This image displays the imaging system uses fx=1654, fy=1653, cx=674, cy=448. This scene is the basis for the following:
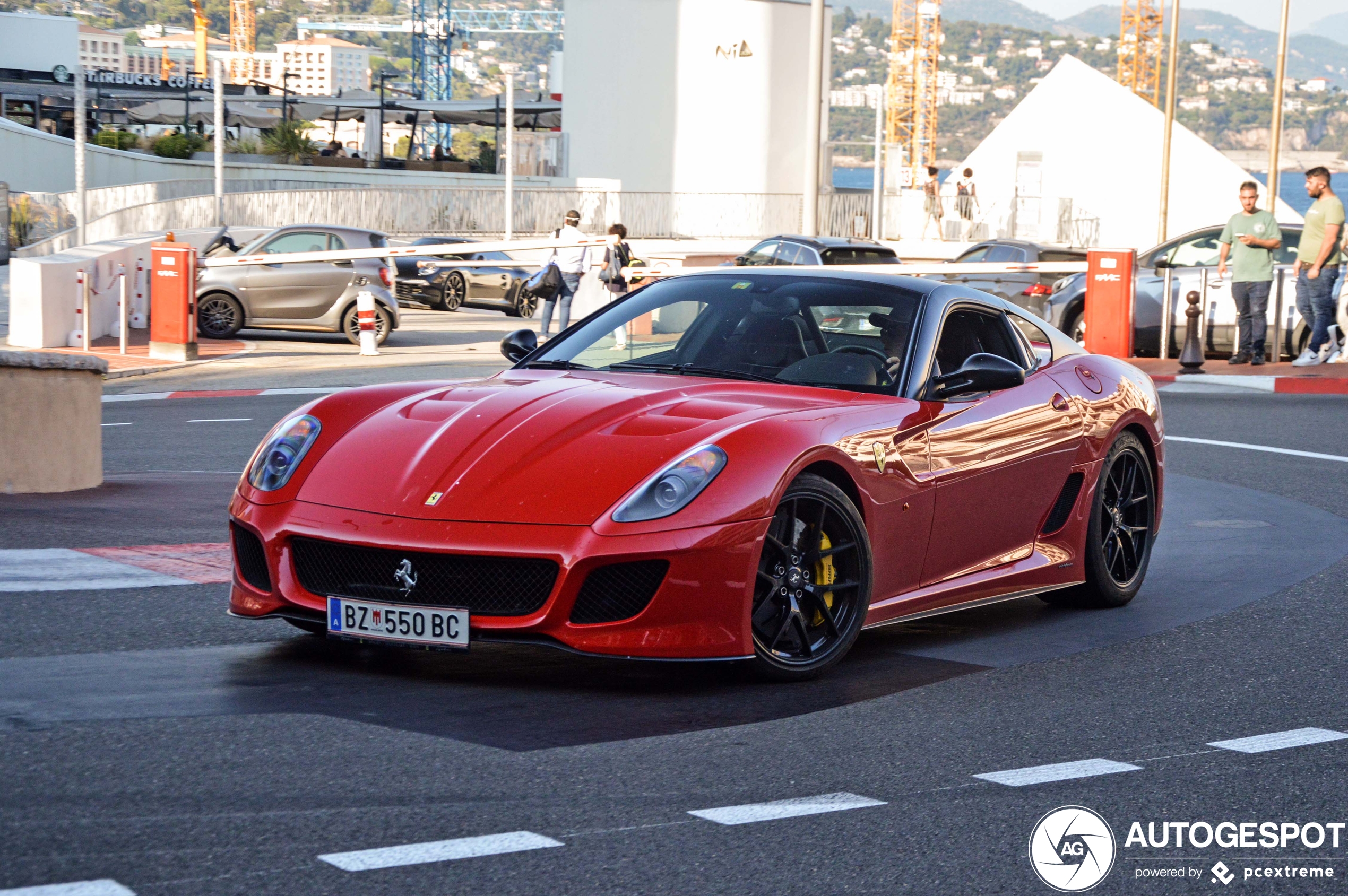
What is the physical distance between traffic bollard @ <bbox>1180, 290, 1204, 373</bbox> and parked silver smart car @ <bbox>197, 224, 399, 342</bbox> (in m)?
10.6

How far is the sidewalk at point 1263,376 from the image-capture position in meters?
18.0

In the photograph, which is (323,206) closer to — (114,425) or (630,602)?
(114,425)

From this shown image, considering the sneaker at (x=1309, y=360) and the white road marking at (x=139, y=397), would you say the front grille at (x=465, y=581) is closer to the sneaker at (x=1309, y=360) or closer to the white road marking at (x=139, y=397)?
the white road marking at (x=139, y=397)

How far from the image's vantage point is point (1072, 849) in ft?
12.9

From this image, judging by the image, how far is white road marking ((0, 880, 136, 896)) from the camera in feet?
10.7

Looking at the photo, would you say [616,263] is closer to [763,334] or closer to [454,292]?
[454,292]

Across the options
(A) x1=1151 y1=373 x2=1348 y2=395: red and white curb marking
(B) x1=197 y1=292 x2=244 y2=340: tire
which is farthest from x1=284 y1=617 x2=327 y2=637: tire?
(B) x1=197 y1=292 x2=244 y2=340: tire

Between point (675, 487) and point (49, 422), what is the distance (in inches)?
210

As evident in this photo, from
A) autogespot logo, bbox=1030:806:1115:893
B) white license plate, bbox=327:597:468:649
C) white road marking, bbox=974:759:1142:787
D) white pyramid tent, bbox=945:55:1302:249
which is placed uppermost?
white pyramid tent, bbox=945:55:1302:249

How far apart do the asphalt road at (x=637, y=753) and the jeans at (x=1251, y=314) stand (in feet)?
40.5

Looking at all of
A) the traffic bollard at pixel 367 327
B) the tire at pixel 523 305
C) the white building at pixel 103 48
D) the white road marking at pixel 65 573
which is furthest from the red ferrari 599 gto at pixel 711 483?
the white building at pixel 103 48

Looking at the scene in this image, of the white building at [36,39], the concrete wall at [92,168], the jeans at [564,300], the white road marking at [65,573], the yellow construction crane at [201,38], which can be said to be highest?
the yellow construction crane at [201,38]

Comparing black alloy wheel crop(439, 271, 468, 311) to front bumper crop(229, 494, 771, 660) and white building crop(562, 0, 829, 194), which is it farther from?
white building crop(562, 0, 829, 194)

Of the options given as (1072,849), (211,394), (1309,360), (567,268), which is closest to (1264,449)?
(1309,360)
